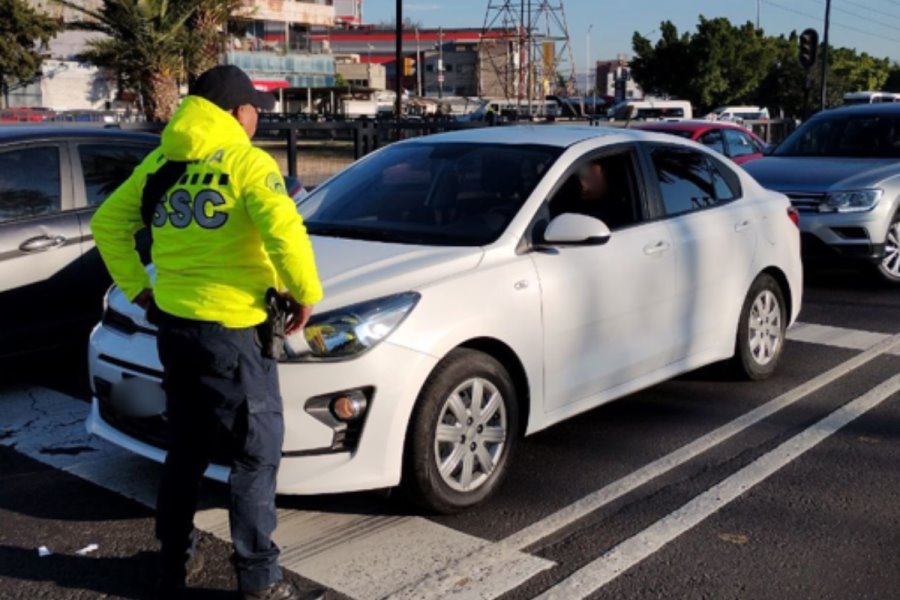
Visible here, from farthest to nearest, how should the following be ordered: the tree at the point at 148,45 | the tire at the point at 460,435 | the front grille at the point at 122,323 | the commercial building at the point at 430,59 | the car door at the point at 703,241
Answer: the commercial building at the point at 430,59, the tree at the point at 148,45, the car door at the point at 703,241, the front grille at the point at 122,323, the tire at the point at 460,435

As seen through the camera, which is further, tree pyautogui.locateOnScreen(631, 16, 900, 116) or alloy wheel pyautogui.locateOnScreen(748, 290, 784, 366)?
tree pyautogui.locateOnScreen(631, 16, 900, 116)

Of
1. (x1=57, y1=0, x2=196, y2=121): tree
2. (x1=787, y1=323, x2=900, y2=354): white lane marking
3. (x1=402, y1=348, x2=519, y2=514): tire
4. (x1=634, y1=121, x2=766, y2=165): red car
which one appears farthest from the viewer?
(x1=57, y1=0, x2=196, y2=121): tree

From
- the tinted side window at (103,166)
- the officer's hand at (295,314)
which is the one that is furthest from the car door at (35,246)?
the officer's hand at (295,314)

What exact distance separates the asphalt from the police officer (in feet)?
1.62

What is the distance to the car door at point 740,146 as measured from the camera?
1478 cm

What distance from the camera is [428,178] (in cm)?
567

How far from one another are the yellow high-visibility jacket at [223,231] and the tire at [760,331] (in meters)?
3.66

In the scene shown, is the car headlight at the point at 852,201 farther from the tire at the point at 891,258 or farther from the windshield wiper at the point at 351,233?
the windshield wiper at the point at 351,233

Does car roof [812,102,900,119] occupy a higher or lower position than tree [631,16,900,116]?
lower

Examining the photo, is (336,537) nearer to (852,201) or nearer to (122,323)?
(122,323)

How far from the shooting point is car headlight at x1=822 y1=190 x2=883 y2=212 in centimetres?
980

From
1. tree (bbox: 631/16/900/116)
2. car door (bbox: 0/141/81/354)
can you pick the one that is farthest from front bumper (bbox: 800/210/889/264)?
tree (bbox: 631/16/900/116)

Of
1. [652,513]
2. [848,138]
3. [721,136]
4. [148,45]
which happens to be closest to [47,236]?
[652,513]

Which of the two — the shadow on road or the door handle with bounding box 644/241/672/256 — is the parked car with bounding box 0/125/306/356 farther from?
the shadow on road
